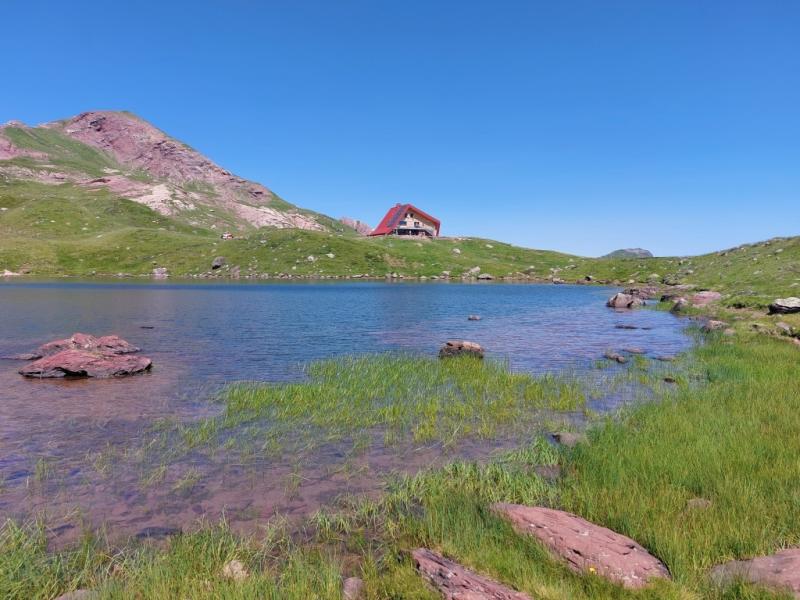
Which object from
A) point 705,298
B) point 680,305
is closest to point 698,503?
point 680,305

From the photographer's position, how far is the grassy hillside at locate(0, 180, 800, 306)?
430 ft

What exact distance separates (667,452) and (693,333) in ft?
110

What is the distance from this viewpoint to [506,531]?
9711 millimetres

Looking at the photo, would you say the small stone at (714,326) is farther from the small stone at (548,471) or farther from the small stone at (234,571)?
the small stone at (234,571)

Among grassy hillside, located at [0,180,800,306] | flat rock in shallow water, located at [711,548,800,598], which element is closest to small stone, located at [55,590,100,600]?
flat rock in shallow water, located at [711,548,800,598]

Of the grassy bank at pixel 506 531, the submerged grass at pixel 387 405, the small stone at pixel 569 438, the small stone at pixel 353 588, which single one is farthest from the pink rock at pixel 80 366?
the small stone at pixel 569 438

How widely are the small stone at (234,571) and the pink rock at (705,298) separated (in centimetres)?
6523

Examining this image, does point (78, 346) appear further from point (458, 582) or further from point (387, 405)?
point (458, 582)

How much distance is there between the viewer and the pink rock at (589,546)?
802 cm

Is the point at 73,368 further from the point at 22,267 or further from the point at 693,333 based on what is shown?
the point at 22,267

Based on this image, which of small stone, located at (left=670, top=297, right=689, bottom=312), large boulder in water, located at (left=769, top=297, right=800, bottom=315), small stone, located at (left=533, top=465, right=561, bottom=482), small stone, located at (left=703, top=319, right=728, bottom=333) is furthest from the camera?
small stone, located at (left=670, top=297, right=689, bottom=312)

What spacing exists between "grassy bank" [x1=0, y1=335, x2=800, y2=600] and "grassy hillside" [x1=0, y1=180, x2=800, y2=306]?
99721mm

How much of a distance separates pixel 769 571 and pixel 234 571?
9359 millimetres

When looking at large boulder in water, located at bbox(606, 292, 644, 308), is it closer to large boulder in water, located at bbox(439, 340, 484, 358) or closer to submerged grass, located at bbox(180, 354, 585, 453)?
large boulder in water, located at bbox(439, 340, 484, 358)
